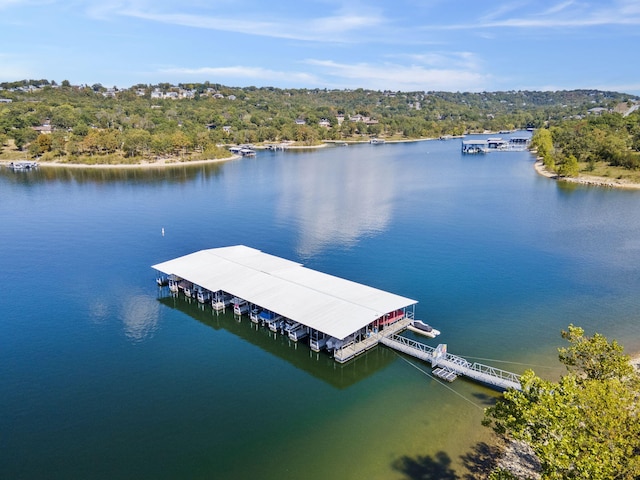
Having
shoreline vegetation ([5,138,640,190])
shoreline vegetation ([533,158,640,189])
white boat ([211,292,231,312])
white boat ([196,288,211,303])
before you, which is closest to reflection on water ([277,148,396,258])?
white boat ([211,292,231,312])

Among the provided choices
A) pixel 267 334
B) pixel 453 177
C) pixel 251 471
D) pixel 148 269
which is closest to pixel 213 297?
pixel 267 334

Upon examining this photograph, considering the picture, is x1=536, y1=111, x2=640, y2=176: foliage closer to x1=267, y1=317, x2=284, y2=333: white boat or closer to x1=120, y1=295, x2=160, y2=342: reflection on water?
x1=267, y1=317, x2=284, y2=333: white boat

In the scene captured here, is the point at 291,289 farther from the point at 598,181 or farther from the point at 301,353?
the point at 598,181

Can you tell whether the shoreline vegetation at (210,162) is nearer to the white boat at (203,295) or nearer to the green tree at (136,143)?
the green tree at (136,143)

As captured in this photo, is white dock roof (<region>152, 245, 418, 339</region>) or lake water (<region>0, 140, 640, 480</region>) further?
white dock roof (<region>152, 245, 418, 339</region>)

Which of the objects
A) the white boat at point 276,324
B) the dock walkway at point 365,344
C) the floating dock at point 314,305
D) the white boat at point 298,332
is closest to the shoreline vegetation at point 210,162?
the floating dock at point 314,305

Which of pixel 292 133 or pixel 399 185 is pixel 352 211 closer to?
pixel 399 185

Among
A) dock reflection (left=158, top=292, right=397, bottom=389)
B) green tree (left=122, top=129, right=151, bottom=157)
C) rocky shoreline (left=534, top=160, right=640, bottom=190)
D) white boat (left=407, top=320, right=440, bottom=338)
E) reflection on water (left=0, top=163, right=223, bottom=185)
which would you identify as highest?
green tree (left=122, top=129, right=151, bottom=157)
